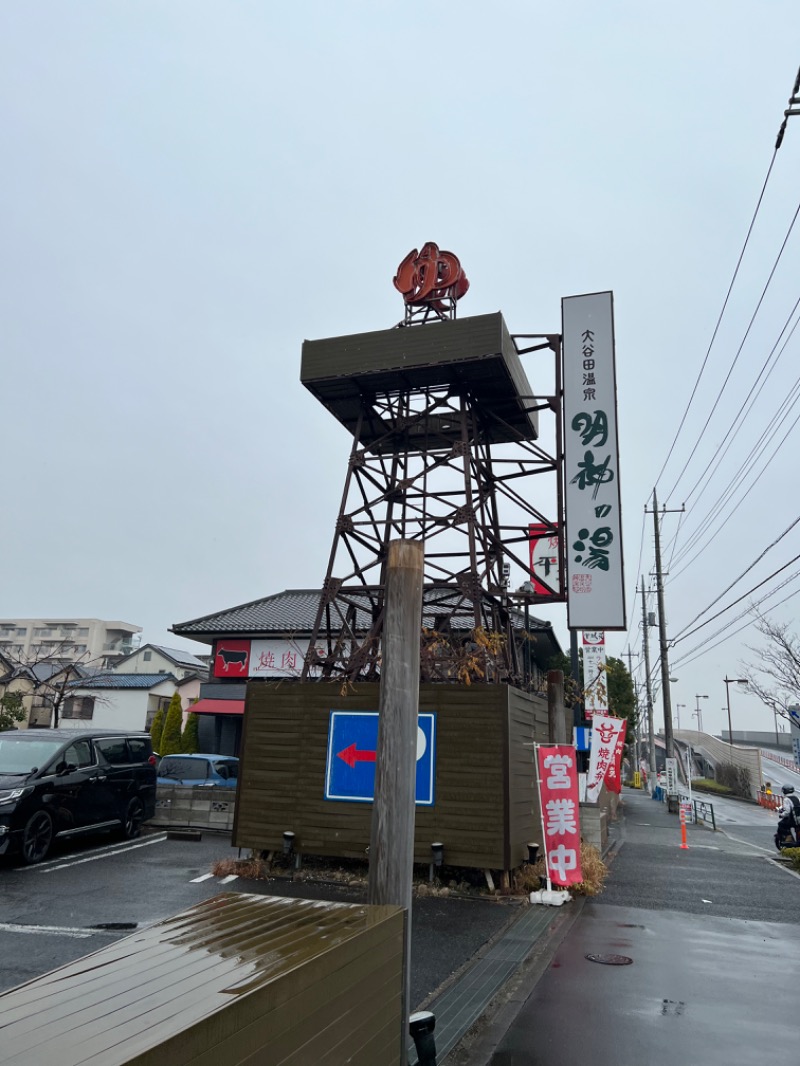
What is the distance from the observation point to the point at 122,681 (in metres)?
40.6

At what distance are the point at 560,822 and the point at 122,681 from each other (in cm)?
3551

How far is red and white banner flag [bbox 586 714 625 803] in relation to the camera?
688 inches

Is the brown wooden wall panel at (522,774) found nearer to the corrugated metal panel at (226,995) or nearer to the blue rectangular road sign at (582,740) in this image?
the corrugated metal panel at (226,995)

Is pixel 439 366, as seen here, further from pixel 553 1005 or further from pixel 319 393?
pixel 553 1005

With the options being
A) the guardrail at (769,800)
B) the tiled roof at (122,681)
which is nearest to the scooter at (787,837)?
the guardrail at (769,800)

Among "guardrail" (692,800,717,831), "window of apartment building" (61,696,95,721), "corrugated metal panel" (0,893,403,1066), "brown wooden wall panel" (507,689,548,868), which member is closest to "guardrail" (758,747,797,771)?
"guardrail" (692,800,717,831)

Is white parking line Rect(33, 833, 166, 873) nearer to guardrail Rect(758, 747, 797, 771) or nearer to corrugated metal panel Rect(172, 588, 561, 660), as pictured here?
corrugated metal panel Rect(172, 588, 561, 660)

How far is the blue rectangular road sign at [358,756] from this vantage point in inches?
407

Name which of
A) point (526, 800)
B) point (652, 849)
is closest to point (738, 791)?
point (652, 849)

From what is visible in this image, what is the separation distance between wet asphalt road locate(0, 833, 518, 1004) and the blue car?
404 centimetres

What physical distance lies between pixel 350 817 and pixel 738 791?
41.2m

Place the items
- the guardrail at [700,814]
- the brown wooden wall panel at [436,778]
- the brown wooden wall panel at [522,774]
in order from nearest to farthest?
1. the brown wooden wall panel at [436,778]
2. the brown wooden wall panel at [522,774]
3. the guardrail at [700,814]

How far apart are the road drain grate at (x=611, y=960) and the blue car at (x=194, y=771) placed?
1112 cm

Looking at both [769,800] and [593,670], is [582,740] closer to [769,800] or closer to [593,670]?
[593,670]
